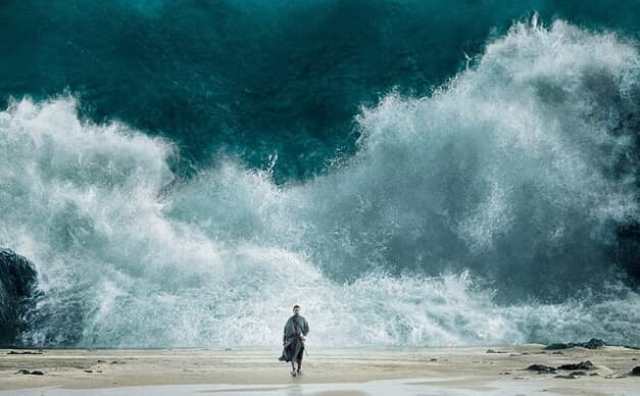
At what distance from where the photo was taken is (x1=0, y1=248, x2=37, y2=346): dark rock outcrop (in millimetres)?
33156

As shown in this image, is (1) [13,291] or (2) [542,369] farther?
(1) [13,291]

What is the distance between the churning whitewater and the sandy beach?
11.7 m

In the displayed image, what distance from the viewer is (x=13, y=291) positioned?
112 ft

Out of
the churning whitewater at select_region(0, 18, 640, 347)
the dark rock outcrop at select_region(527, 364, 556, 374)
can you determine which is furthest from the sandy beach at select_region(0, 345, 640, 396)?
the churning whitewater at select_region(0, 18, 640, 347)

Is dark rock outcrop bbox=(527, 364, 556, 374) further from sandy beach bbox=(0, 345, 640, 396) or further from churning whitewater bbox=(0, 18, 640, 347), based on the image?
churning whitewater bbox=(0, 18, 640, 347)

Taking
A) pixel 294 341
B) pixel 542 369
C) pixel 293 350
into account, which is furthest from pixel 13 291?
pixel 542 369

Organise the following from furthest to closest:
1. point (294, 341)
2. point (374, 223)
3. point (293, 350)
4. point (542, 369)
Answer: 1. point (374, 223)
2. point (294, 341)
3. point (293, 350)
4. point (542, 369)

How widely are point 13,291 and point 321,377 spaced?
73.8ft

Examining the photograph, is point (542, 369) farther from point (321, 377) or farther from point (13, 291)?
point (13, 291)

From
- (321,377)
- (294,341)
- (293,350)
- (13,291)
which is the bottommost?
(321,377)

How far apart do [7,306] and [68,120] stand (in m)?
10.2

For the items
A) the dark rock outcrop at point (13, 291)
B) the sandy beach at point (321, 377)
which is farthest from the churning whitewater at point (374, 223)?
the sandy beach at point (321, 377)

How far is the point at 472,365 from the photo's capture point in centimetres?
1869

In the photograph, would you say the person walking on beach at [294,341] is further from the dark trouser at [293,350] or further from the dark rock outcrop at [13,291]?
the dark rock outcrop at [13,291]
